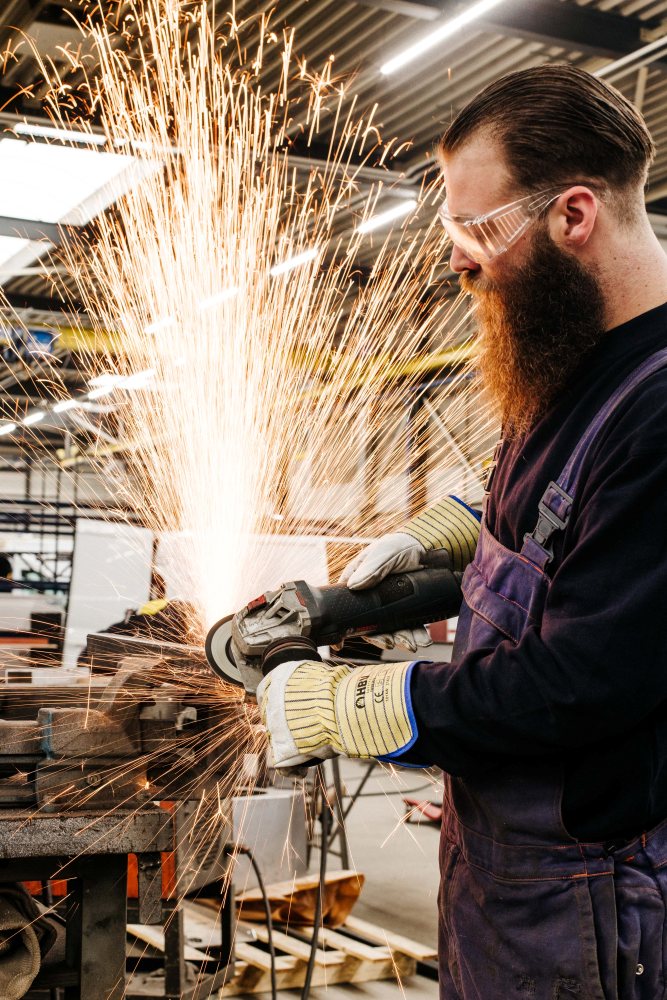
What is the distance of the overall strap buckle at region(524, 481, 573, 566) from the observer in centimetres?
145

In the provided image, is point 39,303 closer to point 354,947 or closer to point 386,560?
point 354,947

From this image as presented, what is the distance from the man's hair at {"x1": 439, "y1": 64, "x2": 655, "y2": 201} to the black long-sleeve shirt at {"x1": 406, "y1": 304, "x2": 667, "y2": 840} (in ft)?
0.78

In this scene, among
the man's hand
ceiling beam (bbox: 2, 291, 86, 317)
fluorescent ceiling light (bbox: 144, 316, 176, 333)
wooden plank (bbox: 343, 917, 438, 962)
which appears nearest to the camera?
the man's hand

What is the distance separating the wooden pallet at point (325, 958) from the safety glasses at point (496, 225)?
3225 mm

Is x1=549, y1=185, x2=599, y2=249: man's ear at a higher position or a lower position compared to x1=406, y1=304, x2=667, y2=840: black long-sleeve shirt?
higher

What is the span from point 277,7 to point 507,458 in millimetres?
4824

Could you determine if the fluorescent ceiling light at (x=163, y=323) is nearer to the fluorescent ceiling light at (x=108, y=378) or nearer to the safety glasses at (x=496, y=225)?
the fluorescent ceiling light at (x=108, y=378)

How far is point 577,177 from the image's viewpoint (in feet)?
5.00

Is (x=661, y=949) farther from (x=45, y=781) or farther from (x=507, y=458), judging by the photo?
(x=45, y=781)

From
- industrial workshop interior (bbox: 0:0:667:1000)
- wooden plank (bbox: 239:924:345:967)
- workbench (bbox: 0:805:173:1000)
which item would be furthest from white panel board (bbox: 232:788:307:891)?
workbench (bbox: 0:805:173:1000)

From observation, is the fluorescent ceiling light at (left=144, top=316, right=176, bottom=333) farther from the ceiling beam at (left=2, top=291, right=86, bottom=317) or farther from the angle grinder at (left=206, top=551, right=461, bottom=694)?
the ceiling beam at (left=2, top=291, right=86, bottom=317)

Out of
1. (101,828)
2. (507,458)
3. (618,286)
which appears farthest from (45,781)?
(618,286)

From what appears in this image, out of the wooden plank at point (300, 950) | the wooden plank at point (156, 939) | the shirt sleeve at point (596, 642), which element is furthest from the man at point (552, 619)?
the wooden plank at point (300, 950)

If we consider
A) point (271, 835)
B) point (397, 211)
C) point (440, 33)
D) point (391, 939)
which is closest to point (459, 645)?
point (391, 939)
